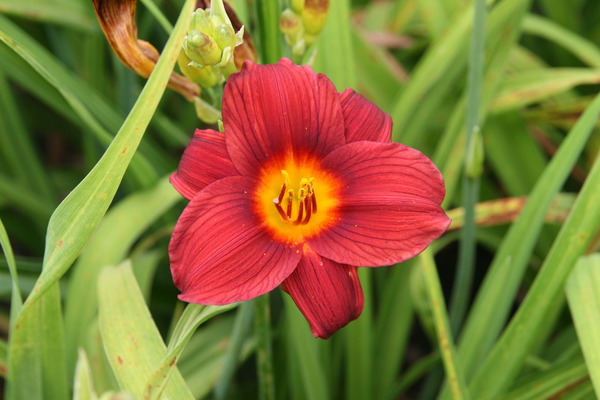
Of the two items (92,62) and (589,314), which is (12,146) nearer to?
(92,62)

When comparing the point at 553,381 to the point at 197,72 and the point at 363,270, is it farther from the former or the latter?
the point at 197,72

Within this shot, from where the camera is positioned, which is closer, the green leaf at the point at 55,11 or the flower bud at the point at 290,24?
the flower bud at the point at 290,24

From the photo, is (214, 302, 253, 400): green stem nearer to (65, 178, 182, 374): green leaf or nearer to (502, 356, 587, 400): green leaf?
(65, 178, 182, 374): green leaf

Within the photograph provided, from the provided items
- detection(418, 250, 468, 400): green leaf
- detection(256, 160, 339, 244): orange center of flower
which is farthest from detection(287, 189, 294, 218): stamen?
detection(418, 250, 468, 400): green leaf

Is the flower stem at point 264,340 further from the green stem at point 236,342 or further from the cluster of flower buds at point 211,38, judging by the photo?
the cluster of flower buds at point 211,38

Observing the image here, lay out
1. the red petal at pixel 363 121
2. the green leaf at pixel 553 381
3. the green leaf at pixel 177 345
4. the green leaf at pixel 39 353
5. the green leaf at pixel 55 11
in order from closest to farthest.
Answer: the green leaf at pixel 177 345 → the red petal at pixel 363 121 → the green leaf at pixel 39 353 → the green leaf at pixel 553 381 → the green leaf at pixel 55 11

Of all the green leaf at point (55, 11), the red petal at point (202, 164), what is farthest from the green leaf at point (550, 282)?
the green leaf at point (55, 11)

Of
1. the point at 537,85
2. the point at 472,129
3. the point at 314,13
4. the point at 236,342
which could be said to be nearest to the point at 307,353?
the point at 236,342

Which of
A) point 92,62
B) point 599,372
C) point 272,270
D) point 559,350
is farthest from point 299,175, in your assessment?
point 92,62
